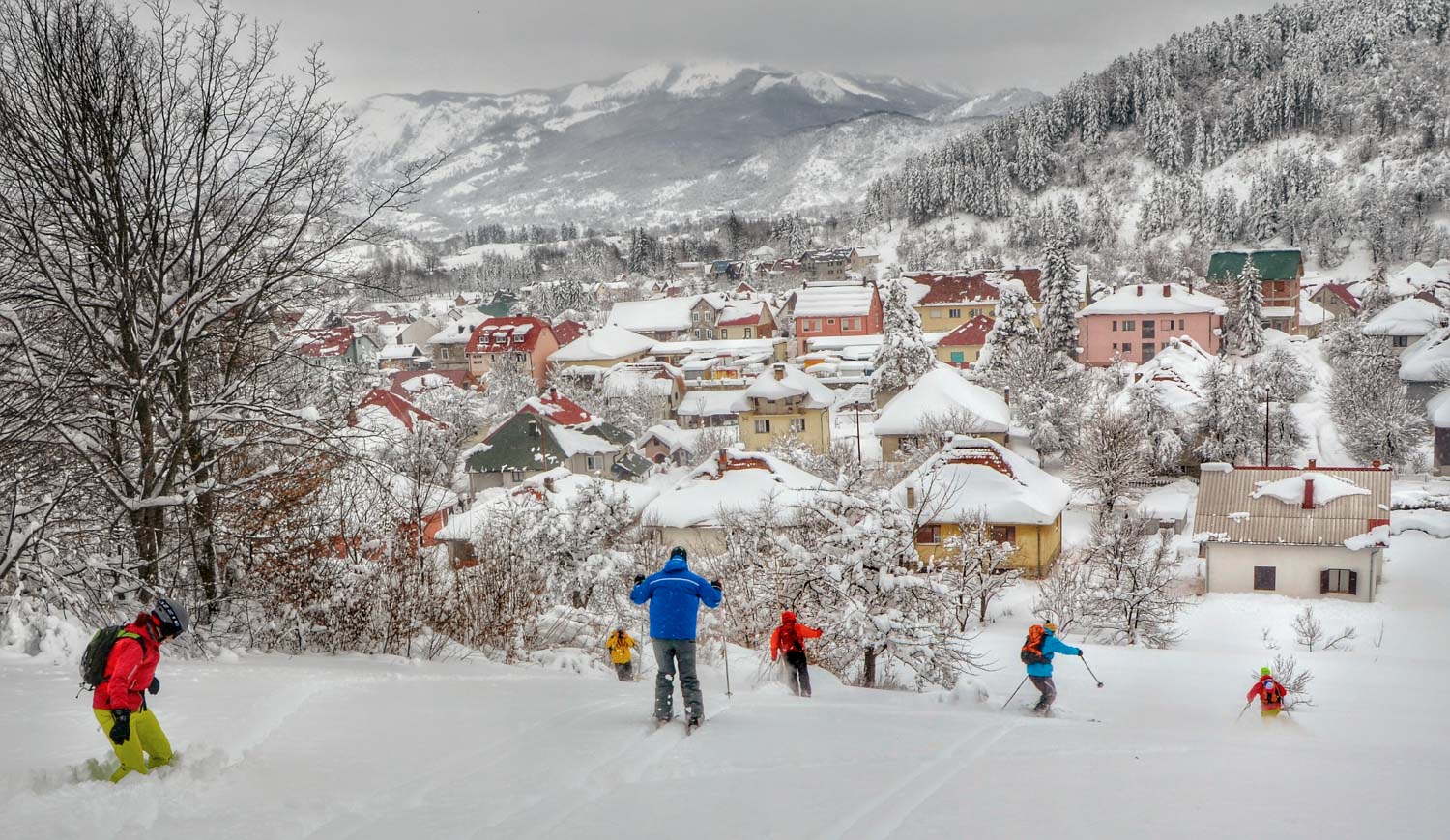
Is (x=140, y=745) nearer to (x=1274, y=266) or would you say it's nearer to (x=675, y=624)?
(x=675, y=624)

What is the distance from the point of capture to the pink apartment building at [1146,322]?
6212cm

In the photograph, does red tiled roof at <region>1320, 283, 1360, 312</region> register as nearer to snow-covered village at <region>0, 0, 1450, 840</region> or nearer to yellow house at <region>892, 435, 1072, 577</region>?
snow-covered village at <region>0, 0, 1450, 840</region>

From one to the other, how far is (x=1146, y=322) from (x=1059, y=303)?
6554 millimetres

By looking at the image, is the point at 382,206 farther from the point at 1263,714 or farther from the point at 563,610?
the point at 1263,714

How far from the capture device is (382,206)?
936 centimetres

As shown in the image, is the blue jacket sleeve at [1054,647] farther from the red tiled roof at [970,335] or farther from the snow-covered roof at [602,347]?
the snow-covered roof at [602,347]

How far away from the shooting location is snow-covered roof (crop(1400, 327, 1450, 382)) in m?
42.5

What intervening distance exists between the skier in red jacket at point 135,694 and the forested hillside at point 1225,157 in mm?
107265

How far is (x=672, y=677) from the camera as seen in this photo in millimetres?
6957

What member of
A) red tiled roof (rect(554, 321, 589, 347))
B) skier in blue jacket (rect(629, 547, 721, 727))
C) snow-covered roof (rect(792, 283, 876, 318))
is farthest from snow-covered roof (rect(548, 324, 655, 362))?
skier in blue jacket (rect(629, 547, 721, 727))

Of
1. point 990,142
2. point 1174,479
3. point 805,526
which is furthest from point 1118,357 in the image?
point 990,142

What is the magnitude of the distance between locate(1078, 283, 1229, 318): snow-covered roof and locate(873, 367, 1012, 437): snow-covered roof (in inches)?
885

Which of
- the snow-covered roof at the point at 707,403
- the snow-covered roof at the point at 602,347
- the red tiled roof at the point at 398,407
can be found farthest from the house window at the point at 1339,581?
the snow-covered roof at the point at 602,347

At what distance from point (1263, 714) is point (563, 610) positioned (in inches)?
345
